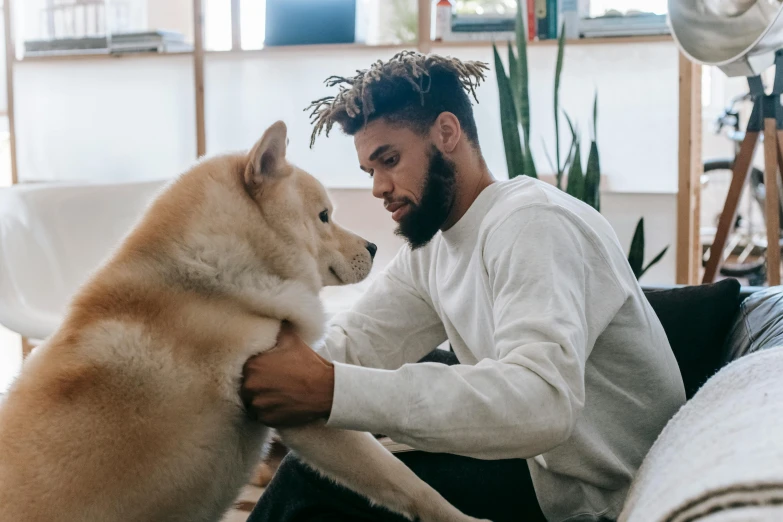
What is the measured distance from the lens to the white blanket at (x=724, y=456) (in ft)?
1.85

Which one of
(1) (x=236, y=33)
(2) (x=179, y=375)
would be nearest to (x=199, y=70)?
(1) (x=236, y=33)

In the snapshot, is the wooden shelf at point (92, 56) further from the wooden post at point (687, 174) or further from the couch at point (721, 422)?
the couch at point (721, 422)

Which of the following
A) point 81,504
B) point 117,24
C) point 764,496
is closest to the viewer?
point 764,496

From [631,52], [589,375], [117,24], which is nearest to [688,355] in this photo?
[589,375]

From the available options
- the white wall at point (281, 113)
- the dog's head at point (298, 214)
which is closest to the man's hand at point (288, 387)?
the dog's head at point (298, 214)

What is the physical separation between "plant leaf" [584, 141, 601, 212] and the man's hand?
5.55ft

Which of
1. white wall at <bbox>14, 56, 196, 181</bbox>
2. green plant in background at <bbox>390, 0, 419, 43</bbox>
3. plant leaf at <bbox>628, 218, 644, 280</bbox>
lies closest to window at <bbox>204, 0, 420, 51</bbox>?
green plant in background at <bbox>390, 0, 419, 43</bbox>

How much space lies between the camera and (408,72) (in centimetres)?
149

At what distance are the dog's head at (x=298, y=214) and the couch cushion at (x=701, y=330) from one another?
63cm

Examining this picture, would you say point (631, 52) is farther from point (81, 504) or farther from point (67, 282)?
point (81, 504)

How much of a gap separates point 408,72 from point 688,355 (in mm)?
781

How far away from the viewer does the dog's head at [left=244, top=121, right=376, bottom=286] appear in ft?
3.98

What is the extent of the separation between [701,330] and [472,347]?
489 millimetres

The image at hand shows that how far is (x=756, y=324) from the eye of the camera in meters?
1.42
